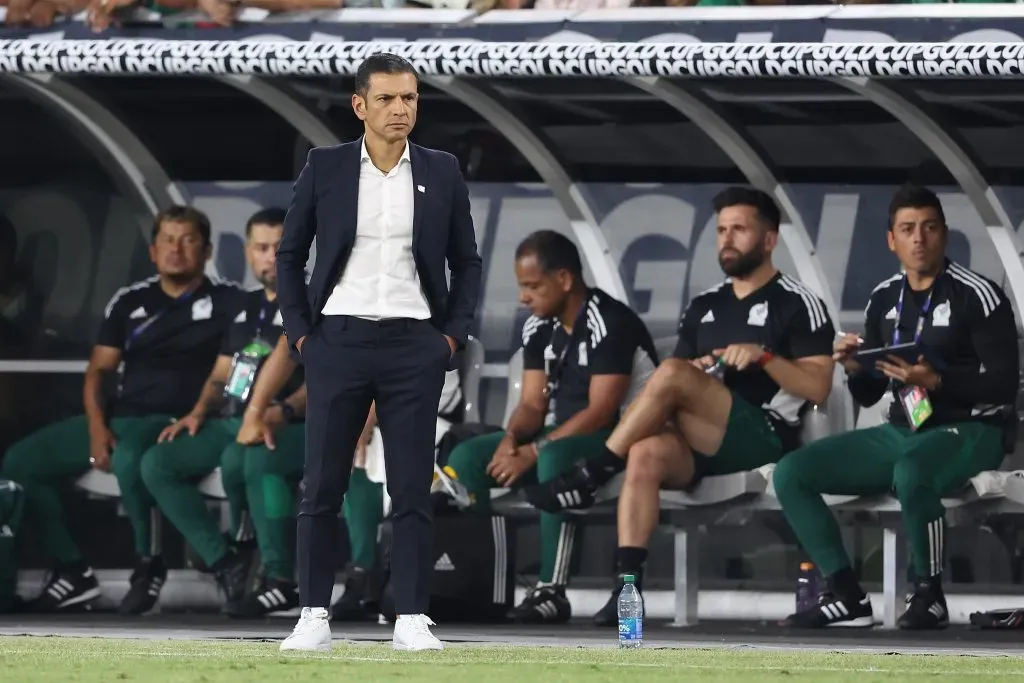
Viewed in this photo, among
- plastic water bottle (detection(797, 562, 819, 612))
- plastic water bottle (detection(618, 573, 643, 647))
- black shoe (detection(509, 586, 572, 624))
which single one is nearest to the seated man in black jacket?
plastic water bottle (detection(797, 562, 819, 612))

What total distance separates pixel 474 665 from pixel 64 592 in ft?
14.7

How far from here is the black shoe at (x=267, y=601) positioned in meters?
9.80

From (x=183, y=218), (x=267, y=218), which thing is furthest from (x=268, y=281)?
(x=183, y=218)

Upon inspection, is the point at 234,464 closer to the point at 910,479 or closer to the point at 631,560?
the point at 631,560

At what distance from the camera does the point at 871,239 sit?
10125 millimetres

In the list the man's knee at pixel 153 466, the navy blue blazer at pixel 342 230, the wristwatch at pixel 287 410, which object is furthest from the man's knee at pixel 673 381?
the navy blue blazer at pixel 342 230

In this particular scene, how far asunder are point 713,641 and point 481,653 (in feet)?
4.96

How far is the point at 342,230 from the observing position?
22.5ft

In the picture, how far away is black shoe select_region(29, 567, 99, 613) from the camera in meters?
10.5

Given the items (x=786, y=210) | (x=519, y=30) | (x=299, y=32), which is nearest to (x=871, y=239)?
(x=786, y=210)

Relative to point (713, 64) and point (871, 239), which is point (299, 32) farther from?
point (871, 239)

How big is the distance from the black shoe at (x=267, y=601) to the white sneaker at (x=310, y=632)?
2.86 meters

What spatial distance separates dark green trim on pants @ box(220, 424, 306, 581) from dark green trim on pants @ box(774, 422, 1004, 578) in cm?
210

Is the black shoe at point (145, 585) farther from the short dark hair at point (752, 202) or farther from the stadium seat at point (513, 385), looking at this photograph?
the short dark hair at point (752, 202)
